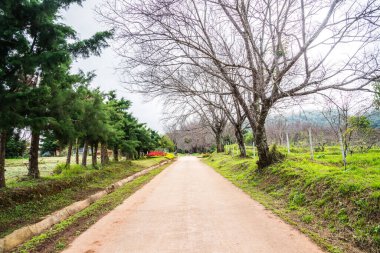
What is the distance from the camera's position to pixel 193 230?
5562 mm

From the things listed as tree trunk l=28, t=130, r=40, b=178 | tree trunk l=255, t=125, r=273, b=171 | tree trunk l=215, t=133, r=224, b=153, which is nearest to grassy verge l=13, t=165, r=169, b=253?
→ tree trunk l=28, t=130, r=40, b=178

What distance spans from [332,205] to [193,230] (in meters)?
2.98

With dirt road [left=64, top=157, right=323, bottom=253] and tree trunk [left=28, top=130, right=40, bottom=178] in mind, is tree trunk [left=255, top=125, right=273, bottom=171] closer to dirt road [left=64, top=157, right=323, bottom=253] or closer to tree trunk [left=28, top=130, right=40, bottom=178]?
dirt road [left=64, top=157, right=323, bottom=253]

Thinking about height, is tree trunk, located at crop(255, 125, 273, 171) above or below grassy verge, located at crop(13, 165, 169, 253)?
above

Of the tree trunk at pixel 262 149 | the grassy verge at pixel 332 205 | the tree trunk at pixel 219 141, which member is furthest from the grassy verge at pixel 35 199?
the tree trunk at pixel 219 141

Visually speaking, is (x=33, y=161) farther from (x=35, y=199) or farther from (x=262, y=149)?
(x=262, y=149)

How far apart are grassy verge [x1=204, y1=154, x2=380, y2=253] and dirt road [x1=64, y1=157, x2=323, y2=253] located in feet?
1.44

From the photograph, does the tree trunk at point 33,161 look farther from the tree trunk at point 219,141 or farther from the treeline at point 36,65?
the tree trunk at point 219,141

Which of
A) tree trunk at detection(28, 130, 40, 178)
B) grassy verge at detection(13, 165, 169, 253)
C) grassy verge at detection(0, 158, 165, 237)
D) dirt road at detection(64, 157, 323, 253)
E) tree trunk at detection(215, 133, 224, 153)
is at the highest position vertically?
tree trunk at detection(215, 133, 224, 153)

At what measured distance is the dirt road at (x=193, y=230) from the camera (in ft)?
15.3

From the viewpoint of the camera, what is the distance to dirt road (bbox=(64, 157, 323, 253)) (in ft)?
15.3

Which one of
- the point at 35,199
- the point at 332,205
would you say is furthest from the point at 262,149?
the point at 35,199

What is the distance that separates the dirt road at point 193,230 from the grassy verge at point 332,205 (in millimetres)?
439

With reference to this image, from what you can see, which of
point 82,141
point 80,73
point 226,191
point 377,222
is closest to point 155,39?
point 80,73
